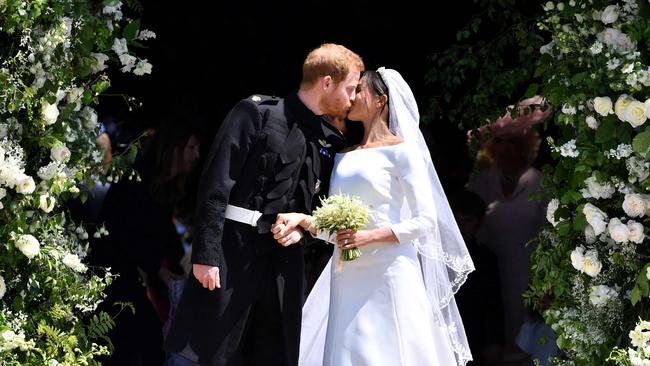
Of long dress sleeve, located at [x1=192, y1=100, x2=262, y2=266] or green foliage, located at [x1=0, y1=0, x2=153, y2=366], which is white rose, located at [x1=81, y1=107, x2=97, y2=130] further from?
long dress sleeve, located at [x1=192, y1=100, x2=262, y2=266]

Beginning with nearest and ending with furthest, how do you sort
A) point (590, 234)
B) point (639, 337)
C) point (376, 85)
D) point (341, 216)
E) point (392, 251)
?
point (639, 337)
point (590, 234)
point (341, 216)
point (392, 251)
point (376, 85)

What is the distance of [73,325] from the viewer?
5.16 metres

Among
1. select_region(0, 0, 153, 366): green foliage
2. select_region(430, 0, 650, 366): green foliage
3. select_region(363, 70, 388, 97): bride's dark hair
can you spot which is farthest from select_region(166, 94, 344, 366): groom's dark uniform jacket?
select_region(430, 0, 650, 366): green foliage

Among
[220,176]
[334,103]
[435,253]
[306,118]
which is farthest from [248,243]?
[435,253]

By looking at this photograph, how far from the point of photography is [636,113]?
501 centimetres

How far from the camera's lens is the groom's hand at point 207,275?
5445 millimetres

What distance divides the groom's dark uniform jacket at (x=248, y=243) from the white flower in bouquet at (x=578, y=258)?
126 centimetres

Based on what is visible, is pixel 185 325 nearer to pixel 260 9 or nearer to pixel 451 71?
pixel 451 71

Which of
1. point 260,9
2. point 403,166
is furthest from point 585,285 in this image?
point 260,9

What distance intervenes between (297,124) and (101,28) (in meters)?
1.07

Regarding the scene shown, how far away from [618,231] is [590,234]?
22 centimetres

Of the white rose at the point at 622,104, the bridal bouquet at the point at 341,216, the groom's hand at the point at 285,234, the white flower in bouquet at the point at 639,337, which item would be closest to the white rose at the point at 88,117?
the groom's hand at the point at 285,234

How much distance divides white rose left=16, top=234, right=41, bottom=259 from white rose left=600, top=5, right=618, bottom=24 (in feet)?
8.38

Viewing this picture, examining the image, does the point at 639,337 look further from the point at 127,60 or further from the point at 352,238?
the point at 127,60
